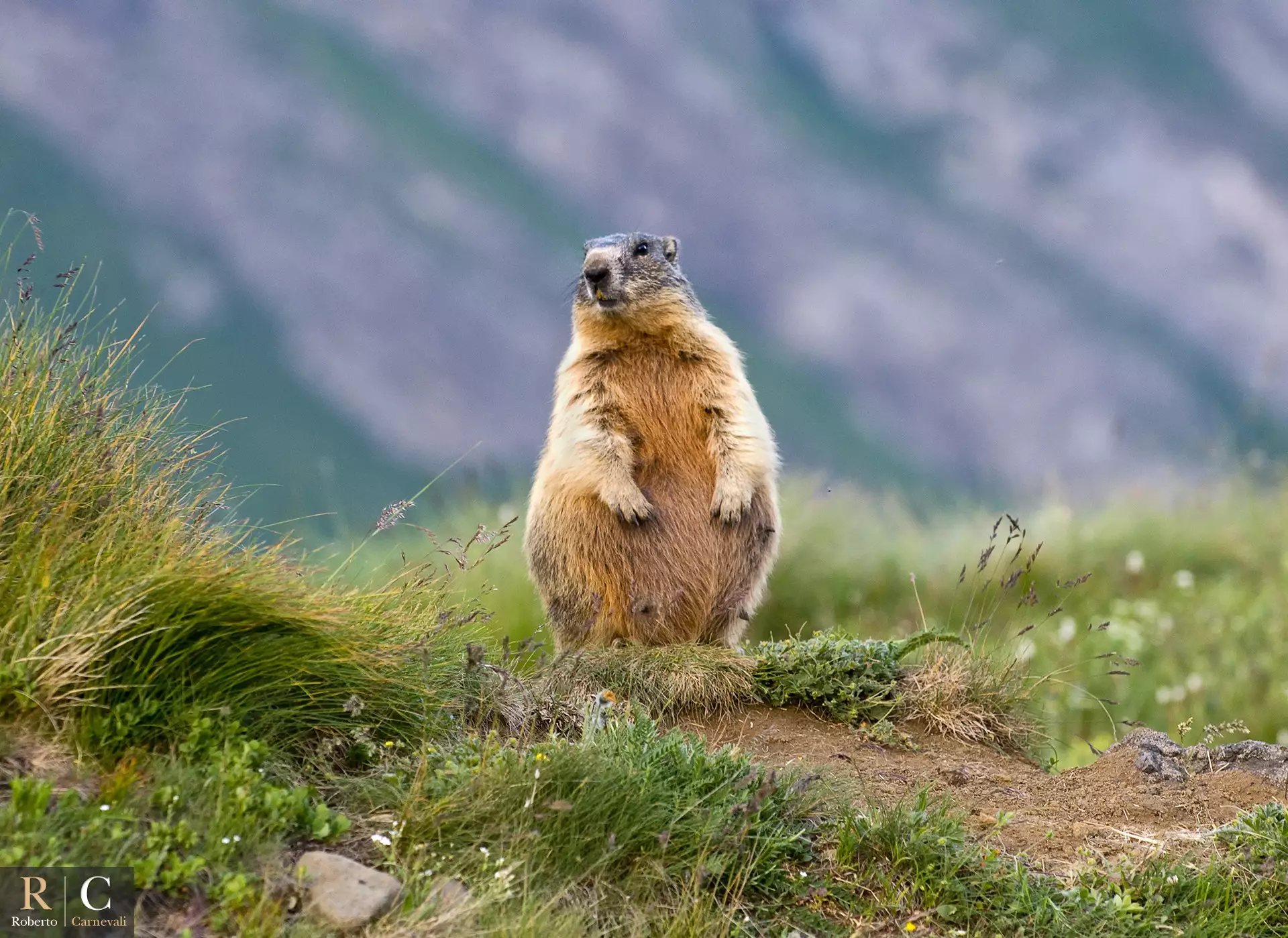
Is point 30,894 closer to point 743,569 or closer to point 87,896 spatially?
point 87,896

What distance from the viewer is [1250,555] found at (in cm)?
1404

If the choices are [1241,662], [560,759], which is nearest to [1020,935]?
[560,759]

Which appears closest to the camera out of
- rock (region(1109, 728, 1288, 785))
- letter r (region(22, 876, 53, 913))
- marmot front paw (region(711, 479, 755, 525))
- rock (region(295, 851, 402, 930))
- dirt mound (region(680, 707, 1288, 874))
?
letter r (region(22, 876, 53, 913))

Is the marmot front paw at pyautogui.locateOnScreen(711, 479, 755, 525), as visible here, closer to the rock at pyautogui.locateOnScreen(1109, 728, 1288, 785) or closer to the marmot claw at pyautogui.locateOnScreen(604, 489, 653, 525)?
the marmot claw at pyautogui.locateOnScreen(604, 489, 653, 525)

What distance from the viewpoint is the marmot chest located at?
24.8 ft

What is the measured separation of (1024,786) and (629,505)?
2.51 m

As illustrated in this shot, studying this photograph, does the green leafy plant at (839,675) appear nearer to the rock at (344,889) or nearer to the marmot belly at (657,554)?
the marmot belly at (657,554)

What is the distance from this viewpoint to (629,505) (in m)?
7.23

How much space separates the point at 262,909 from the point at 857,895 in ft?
6.75

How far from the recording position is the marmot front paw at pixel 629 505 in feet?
23.7

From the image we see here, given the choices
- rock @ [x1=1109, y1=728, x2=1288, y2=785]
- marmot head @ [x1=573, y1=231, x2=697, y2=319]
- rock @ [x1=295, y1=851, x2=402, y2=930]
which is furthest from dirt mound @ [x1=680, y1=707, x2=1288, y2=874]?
marmot head @ [x1=573, y1=231, x2=697, y2=319]

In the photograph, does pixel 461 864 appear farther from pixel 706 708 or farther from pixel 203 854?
pixel 706 708

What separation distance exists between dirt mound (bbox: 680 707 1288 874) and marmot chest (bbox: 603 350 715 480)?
1633 mm

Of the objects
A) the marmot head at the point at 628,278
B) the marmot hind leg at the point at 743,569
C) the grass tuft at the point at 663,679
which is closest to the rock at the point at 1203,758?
the grass tuft at the point at 663,679
